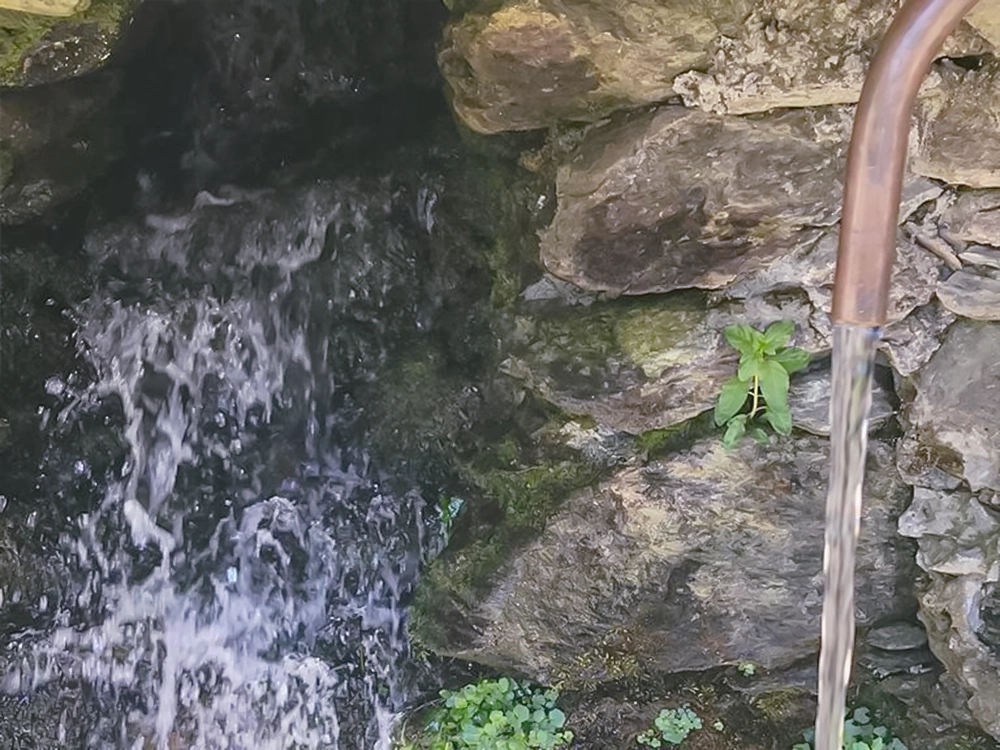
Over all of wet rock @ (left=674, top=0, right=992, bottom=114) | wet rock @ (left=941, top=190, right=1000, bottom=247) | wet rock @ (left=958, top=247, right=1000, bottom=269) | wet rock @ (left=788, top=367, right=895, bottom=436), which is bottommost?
wet rock @ (left=788, top=367, right=895, bottom=436)

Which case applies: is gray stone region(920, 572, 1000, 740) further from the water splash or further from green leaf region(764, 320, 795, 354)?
the water splash

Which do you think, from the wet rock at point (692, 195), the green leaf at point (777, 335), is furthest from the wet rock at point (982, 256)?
the green leaf at point (777, 335)

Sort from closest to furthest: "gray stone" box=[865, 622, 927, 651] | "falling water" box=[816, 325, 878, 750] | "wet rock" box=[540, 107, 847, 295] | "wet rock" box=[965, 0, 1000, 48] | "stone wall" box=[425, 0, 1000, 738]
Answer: "falling water" box=[816, 325, 878, 750], "wet rock" box=[965, 0, 1000, 48], "stone wall" box=[425, 0, 1000, 738], "wet rock" box=[540, 107, 847, 295], "gray stone" box=[865, 622, 927, 651]

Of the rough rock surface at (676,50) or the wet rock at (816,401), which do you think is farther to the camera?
the wet rock at (816,401)

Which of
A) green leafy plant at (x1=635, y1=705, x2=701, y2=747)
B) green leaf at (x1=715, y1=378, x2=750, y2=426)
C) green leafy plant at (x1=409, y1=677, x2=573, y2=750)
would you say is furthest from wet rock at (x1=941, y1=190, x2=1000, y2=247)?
green leafy plant at (x1=409, y1=677, x2=573, y2=750)

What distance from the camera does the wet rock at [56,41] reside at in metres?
2.57

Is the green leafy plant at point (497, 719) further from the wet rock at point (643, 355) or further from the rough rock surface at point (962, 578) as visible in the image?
the rough rock surface at point (962, 578)

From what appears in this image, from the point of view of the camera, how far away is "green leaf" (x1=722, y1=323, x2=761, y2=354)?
254 centimetres

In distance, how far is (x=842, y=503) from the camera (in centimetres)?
166

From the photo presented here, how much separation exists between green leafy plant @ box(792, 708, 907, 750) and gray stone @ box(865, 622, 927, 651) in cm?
28

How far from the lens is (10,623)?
3471mm

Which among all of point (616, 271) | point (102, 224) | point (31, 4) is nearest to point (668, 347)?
point (616, 271)

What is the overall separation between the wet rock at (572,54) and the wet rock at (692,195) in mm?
109

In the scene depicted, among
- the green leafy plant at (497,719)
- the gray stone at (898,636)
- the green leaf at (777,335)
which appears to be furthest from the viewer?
the green leafy plant at (497,719)
